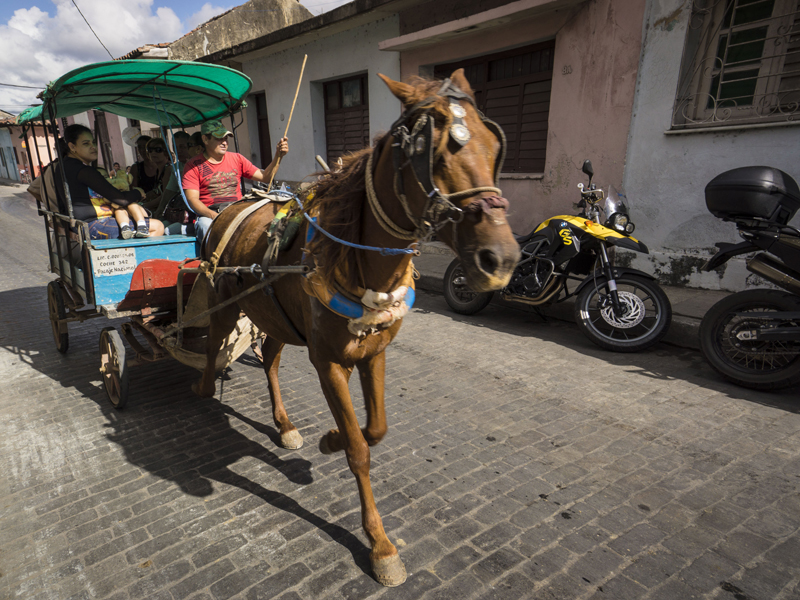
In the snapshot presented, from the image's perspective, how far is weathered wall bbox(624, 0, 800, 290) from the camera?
5801mm

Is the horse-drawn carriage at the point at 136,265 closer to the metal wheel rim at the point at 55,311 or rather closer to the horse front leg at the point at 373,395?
the metal wheel rim at the point at 55,311

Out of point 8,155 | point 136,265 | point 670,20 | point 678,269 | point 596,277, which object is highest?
point 670,20

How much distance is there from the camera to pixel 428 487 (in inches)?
105

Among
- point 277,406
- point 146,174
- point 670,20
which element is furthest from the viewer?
point 670,20

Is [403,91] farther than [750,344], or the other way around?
[750,344]

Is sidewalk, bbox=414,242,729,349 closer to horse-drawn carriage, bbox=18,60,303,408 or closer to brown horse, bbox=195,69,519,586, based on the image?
horse-drawn carriage, bbox=18,60,303,408

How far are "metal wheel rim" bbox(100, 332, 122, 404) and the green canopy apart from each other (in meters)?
1.82

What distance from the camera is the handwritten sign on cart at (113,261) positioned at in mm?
3438

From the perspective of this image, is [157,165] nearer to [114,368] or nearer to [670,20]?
[114,368]

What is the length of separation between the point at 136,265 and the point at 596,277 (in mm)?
4305

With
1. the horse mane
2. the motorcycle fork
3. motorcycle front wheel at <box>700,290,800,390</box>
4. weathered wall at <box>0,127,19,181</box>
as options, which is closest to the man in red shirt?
the horse mane

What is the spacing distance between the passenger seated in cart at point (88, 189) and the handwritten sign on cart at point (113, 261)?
47 cm

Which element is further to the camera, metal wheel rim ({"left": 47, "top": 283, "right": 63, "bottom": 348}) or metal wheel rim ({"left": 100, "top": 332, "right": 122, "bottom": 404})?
metal wheel rim ({"left": 47, "top": 283, "right": 63, "bottom": 348})

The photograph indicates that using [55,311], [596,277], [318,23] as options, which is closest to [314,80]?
[318,23]
